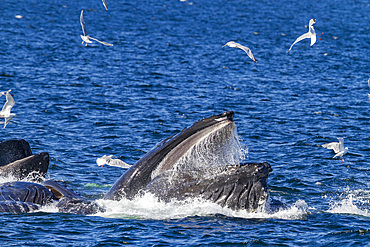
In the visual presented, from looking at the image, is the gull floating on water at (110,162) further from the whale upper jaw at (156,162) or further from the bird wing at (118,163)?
the whale upper jaw at (156,162)

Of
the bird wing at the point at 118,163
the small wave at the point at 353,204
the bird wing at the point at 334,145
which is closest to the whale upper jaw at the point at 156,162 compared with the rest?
the small wave at the point at 353,204

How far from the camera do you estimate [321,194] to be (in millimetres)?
18203

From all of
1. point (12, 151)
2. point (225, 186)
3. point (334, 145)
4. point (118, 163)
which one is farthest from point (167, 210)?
point (334, 145)

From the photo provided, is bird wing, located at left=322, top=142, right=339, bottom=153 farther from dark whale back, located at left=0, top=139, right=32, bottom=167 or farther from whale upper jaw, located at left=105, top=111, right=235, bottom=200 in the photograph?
dark whale back, located at left=0, top=139, right=32, bottom=167

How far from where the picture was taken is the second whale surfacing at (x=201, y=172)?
42.7 feet

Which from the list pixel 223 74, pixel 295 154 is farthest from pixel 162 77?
pixel 295 154

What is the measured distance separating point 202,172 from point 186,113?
1578 cm

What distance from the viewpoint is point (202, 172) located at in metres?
13.4

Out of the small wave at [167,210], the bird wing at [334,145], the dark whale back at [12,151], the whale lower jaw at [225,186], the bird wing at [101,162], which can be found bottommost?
the small wave at [167,210]

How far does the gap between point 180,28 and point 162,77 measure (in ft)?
88.0

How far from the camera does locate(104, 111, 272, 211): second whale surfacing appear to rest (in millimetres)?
13008

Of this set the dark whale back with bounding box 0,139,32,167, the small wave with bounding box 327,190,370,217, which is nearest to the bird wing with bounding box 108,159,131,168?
the dark whale back with bounding box 0,139,32,167

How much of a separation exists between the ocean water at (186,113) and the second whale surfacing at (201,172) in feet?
1.23

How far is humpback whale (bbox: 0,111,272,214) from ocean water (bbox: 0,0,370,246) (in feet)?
1.23
